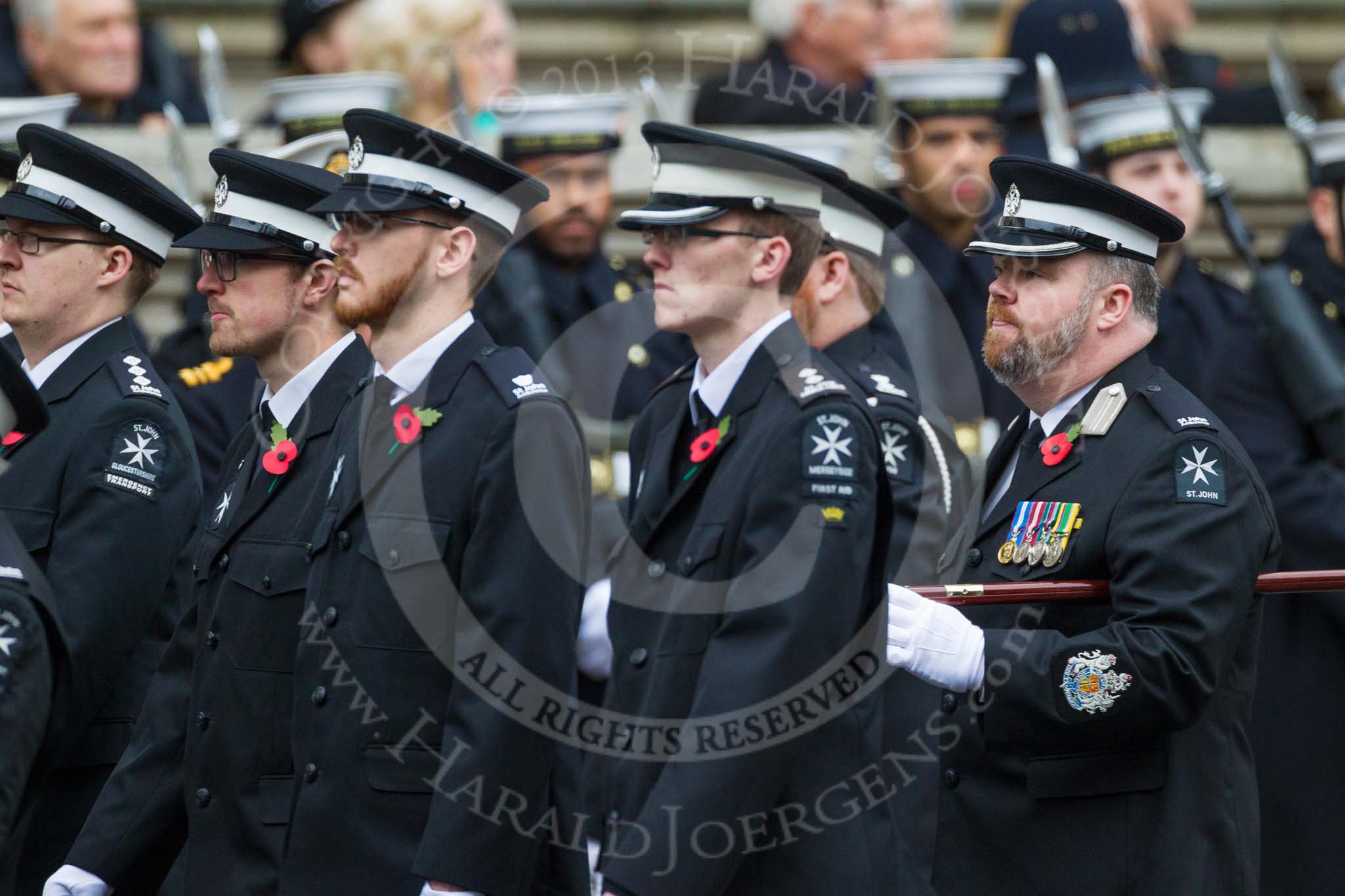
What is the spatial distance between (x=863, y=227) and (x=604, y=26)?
511 centimetres

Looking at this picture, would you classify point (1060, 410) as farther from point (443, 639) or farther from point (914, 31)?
point (914, 31)

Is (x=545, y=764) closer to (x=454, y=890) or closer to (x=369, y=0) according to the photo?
(x=454, y=890)

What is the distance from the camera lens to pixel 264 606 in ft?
15.8

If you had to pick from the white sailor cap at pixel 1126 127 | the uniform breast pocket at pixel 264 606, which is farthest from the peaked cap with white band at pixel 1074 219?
the white sailor cap at pixel 1126 127

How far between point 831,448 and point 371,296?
109 cm

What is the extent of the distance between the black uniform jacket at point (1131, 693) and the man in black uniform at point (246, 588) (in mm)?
1420

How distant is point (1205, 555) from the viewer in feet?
14.4

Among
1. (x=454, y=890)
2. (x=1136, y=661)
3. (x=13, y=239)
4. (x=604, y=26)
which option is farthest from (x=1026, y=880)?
(x=604, y=26)

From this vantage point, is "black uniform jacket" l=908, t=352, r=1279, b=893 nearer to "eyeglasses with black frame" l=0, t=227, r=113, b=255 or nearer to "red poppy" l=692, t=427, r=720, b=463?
"red poppy" l=692, t=427, r=720, b=463

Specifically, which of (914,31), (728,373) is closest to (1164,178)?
(914,31)

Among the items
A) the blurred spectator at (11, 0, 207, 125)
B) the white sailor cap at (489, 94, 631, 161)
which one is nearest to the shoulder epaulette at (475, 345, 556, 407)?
the white sailor cap at (489, 94, 631, 161)

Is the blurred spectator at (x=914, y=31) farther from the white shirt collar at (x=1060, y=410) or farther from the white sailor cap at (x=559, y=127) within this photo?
the white shirt collar at (x=1060, y=410)

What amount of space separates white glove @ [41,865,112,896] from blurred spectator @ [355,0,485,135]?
3475mm

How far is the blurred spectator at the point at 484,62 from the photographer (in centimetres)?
811
